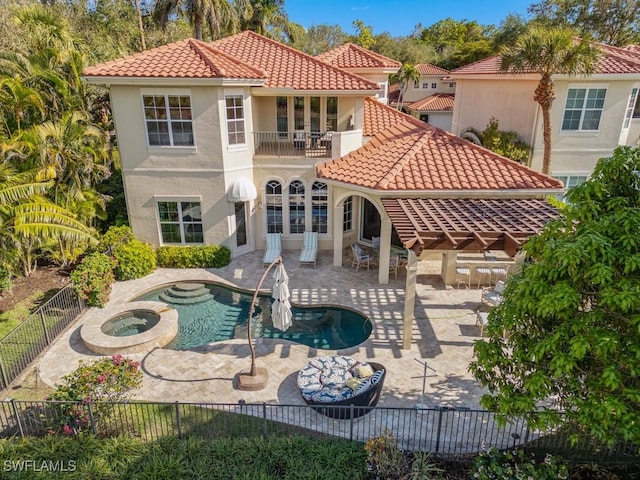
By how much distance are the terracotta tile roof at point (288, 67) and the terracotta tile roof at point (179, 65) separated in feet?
7.35

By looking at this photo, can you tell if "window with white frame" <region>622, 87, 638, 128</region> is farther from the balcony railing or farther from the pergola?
the balcony railing

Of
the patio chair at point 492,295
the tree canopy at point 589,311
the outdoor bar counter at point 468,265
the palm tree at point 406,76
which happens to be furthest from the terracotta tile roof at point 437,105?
the tree canopy at point 589,311

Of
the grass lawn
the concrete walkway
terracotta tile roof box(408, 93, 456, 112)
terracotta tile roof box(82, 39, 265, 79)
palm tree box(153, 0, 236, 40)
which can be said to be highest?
palm tree box(153, 0, 236, 40)

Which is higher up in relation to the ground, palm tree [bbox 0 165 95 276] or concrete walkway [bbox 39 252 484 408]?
palm tree [bbox 0 165 95 276]

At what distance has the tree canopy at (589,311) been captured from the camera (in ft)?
23.0

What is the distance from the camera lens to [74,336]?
16172 millimetres

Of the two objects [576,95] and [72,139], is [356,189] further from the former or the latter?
[576,95]

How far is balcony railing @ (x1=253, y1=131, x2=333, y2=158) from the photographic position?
23.3m

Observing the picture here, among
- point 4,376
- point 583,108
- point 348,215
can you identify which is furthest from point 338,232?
point 583,108

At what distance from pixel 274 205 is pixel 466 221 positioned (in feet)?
40.3

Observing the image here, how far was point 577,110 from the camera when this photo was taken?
25.1m

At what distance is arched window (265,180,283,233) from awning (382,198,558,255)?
26.7ft

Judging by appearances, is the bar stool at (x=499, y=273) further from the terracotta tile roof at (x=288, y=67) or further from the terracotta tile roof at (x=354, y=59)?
the terracotta tile roof at (x=354, y=59)

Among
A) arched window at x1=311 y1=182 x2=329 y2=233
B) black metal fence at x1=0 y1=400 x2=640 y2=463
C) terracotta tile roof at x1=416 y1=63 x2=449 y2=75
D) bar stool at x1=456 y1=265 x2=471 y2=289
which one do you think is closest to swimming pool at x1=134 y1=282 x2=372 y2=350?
black metal fence at x1=0 y1=400 x2=640 y2=463
